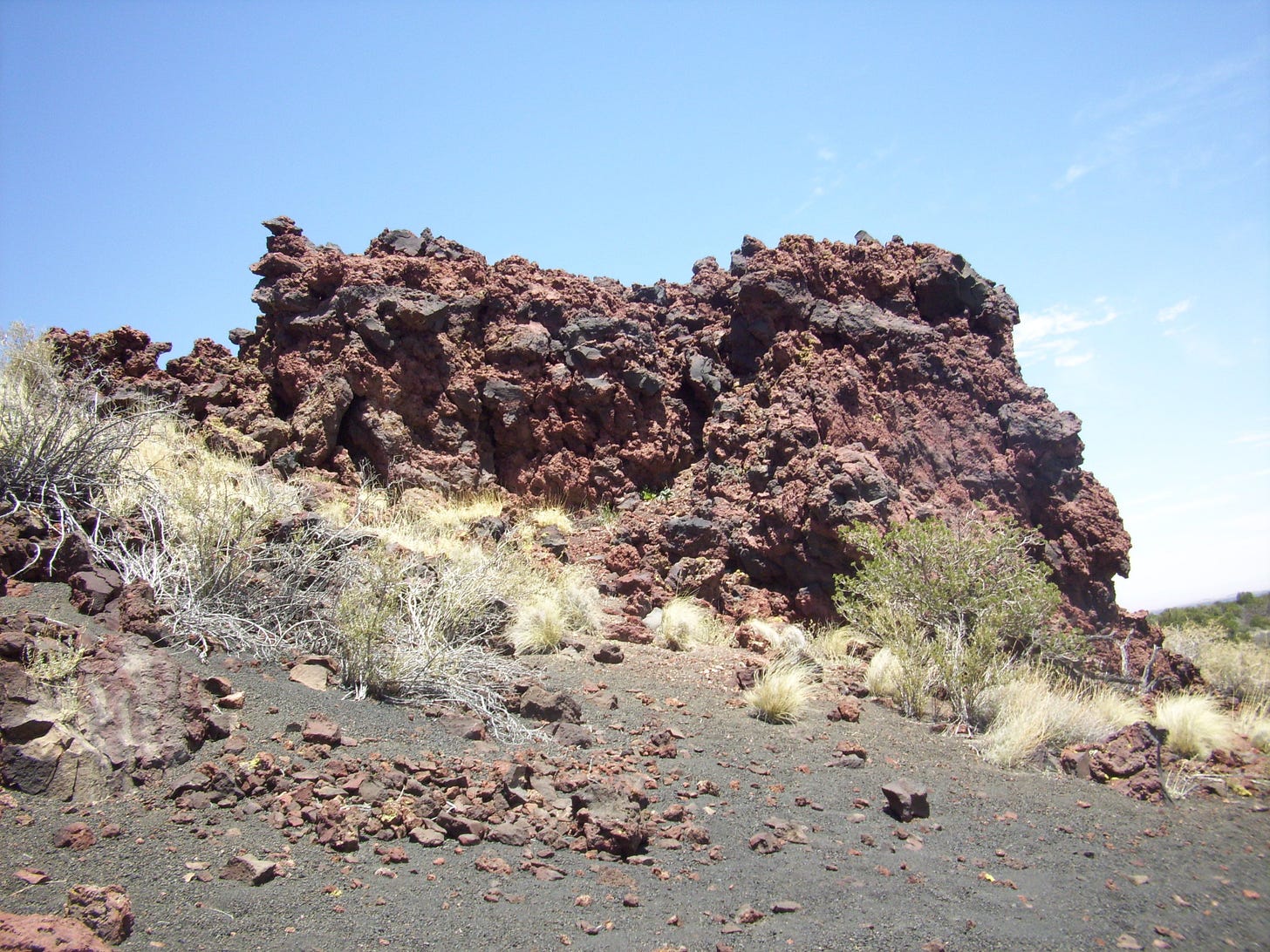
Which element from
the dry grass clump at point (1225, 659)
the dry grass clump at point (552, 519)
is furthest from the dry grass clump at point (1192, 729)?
the dry grass clump at point (552, 519)

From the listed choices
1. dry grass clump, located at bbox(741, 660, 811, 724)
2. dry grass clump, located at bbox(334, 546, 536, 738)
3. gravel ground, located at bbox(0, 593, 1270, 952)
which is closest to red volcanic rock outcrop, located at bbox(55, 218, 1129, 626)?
dry grass clump, located at bbox(334, 546, 536, 738)

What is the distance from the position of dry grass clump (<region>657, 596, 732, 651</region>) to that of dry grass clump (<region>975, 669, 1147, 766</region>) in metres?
2.90

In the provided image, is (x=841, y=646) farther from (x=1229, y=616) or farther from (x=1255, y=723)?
(x=1229, y=616)

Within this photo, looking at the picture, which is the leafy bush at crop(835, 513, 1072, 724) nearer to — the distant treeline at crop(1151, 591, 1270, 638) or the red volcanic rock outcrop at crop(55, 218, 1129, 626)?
the red volcanic rock outcrop at crop(55, 218, 1129, 626)

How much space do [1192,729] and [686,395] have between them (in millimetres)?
7480

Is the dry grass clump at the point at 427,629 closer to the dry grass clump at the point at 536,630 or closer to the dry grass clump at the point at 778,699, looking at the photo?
the dry grass clump at the point at 536,630

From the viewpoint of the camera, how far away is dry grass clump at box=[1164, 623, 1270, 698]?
1092 centimetres

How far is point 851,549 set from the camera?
30.2 ft

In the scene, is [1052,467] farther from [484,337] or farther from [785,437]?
[484,337]

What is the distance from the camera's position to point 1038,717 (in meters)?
6.77

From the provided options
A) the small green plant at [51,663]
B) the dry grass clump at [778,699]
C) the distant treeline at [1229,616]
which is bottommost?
the dry grass clump at [778,699]

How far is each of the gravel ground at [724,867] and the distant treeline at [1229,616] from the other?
1295 cm

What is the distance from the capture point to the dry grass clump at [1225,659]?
1092cm

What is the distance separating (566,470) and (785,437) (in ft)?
11.4
